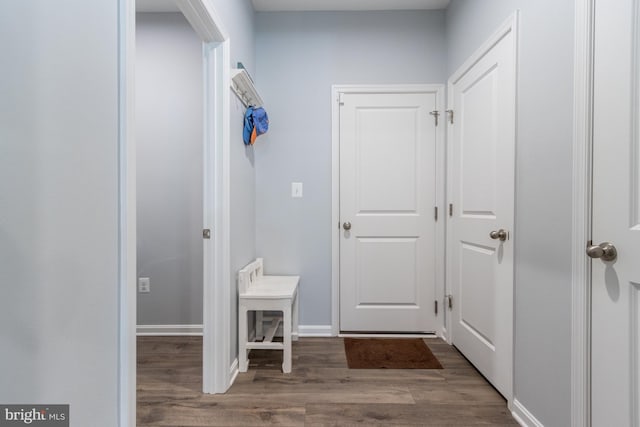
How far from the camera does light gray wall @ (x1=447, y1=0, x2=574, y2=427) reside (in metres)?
1.24

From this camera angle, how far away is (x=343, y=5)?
243cm

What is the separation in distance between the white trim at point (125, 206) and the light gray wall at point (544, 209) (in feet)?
5.18

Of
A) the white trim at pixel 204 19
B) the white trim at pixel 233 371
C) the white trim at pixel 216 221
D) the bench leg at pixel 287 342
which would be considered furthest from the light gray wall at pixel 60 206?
the bench leg at pixel 287 342

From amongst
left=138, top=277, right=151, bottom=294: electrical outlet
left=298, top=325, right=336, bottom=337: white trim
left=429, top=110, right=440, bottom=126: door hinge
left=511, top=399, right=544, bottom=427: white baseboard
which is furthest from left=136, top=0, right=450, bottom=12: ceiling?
left=511, top=399, right=544, bottom=427: white baseboard

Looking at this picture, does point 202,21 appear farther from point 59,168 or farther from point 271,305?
point 271,305

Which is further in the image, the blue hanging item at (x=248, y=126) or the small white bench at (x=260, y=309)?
the blue hanging item at (x=248, y=126)

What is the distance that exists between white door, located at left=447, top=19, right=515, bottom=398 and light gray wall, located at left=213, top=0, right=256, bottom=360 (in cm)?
154

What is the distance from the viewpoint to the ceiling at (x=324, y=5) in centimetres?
240

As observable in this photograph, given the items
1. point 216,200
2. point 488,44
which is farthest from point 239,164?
point 488,44

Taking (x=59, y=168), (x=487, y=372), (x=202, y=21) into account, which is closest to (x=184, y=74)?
(x=202, y=21)

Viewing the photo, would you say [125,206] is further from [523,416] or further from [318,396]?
[523,416]

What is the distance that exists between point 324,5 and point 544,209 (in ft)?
7.11

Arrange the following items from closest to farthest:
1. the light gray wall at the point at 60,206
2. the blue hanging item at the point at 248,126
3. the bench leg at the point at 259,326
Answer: the light gray wall at the point at 60,206 < the blue hanging item at the point at 248,126 < the bench leg at the point at 259,326

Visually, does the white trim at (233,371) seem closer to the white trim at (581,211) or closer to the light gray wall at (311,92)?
the light gray wall at (311,92)
